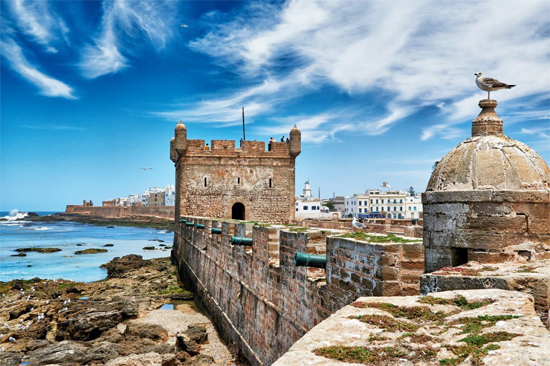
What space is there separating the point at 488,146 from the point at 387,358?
3059 millimetres

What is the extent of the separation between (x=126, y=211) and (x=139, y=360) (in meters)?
112

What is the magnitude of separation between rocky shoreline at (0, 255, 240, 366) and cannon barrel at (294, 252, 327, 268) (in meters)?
4.93

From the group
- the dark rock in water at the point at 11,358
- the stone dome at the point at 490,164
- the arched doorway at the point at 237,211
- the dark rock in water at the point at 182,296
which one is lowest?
the dark rock in water at the point at 182,296

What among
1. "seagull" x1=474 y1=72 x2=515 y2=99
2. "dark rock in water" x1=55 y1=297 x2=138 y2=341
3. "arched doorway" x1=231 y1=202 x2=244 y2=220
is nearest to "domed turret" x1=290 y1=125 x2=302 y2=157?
"arched doorway" x1=231 y1=202 x2=244 y2=220

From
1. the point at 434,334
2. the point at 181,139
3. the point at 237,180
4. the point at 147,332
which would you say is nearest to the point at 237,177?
the point at 237,180

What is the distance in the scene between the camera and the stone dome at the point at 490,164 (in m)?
4.55

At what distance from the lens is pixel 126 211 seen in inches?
4567

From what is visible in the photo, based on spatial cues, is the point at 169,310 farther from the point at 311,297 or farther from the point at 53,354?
the point at 311,297

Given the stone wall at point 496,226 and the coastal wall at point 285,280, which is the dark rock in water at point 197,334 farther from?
the stone wall at point 496,226

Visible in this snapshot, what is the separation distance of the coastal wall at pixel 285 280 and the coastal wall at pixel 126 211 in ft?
285

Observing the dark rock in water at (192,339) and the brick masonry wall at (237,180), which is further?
the brick masonry wall at (237,180)

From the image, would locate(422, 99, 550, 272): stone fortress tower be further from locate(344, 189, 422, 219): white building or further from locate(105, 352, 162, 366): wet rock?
locate(344, 189, 422, 219): white building

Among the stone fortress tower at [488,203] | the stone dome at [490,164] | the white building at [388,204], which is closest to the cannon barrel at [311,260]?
the stone fortress tower at [488,203]

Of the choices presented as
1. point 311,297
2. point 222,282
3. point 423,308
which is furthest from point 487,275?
point 222,282
